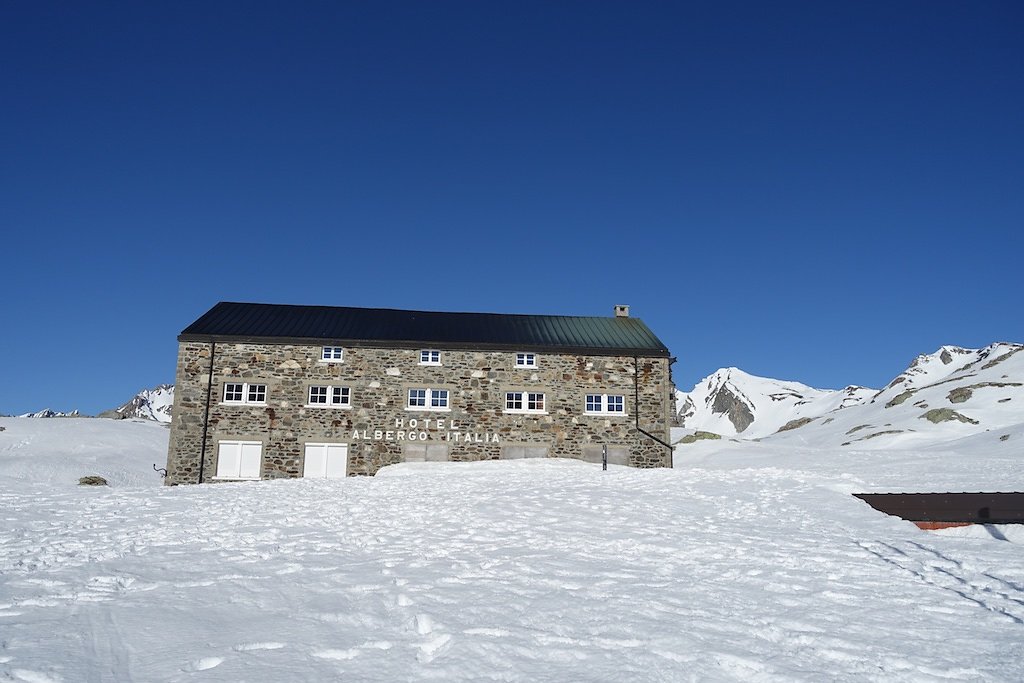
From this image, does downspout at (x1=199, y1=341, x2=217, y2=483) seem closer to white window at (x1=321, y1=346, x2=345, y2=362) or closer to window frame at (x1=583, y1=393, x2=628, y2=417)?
white window at (x1=321, y1=346, x2=345, y2=362)

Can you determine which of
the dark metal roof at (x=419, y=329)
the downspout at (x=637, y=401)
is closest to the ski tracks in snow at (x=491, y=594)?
the downspout at (x=637, y=401)

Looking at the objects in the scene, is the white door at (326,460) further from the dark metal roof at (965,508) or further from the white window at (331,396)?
the dark metal roof at (965,508)

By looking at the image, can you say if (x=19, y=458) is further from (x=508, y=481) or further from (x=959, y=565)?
(x=959, y=565)

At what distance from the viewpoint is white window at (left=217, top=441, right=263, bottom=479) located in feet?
91.5

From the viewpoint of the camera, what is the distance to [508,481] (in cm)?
1945

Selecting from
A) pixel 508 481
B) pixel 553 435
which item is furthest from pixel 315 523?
pixel 553 435

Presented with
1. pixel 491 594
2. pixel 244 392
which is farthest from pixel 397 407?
pixel 491 594

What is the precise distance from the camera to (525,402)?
98.0ft

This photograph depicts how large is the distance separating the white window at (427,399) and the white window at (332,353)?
3248 mm

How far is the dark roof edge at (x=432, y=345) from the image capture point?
94.8ft

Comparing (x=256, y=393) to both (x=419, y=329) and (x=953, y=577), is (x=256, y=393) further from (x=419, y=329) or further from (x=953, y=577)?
(x=953, y=577)

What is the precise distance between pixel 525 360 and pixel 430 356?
13.3 feet

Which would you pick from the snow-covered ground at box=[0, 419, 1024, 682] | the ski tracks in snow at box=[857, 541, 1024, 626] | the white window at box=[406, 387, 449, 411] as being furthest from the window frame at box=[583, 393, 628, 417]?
the ski tracks in snow at box=[857, 541, 1024, 626]

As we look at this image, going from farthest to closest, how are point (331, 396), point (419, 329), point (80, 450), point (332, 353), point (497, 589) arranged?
point (80, 450)
point (419, 329)
point (332, 353)
point (331, 396)
point (497, 589)
